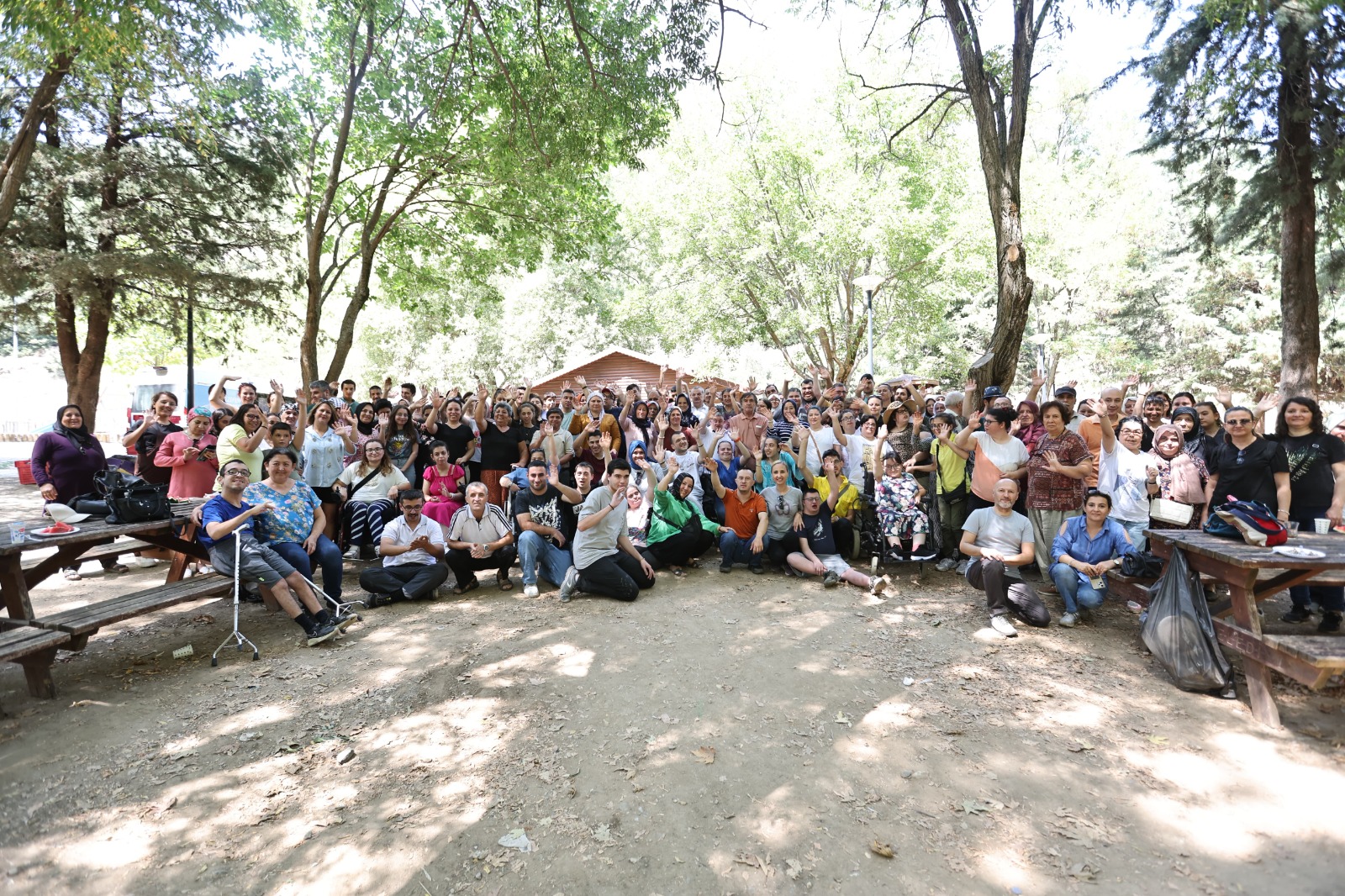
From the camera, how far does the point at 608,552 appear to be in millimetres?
6242

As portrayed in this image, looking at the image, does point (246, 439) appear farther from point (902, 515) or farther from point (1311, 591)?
point (1311, 591)

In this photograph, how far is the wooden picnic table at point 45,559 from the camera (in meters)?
3.99

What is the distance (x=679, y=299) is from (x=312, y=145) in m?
12.0

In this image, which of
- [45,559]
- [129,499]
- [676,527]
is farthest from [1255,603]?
[45,559]

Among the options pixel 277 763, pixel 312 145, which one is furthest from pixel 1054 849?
pixel 312 145

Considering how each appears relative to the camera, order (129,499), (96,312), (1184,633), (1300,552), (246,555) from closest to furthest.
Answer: (1300,552) < (1184,633) < (129,499) < (246,555) < (96,312)

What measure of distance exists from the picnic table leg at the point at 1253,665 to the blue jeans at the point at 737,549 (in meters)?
3.79

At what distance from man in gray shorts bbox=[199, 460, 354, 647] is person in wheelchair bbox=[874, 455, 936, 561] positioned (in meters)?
5.02

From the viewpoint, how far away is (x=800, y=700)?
4027 millimetres

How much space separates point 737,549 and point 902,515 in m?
1.70

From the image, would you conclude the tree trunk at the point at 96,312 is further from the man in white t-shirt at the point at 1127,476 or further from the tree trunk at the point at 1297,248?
the tree trunk at the point at 1297,248

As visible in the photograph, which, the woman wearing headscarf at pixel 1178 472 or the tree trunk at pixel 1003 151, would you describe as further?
the tree trunk at pixel 1003 151

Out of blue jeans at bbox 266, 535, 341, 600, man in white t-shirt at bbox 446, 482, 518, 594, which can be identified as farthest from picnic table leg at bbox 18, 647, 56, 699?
man in white t-shirt at bbox 446, 482, 518, 594

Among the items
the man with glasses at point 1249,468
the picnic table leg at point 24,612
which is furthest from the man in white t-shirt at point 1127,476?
the picnic table leg at point 24,612
